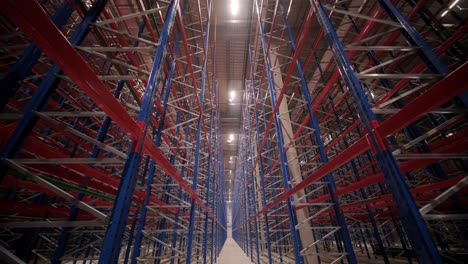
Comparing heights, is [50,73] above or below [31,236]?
above

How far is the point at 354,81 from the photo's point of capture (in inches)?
104

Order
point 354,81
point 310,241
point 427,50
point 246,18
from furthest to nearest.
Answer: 1. point 246,18
2. point 310,241
3. point 427,50
4. point 354,81

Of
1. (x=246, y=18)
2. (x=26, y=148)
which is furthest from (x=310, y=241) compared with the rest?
(x=246, y=18)

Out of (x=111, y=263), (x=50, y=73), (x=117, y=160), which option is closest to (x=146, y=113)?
(x=117, y=160)

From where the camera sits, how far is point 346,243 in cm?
410

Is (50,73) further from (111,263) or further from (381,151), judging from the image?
(381,151)

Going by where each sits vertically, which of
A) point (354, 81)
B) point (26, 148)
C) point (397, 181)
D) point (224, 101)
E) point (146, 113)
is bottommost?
point (397, 181)

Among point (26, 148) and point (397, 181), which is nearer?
point (397, 181)

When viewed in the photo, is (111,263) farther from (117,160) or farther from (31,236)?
(31,236)

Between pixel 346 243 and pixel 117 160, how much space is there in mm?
Answer: 4704

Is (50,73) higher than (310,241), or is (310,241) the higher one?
(50,73)

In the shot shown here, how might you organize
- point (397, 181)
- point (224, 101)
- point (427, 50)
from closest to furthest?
point (397, 181) < point (427, 50) < point (224, 101)

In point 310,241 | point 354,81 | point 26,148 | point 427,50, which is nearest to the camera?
point 26,148

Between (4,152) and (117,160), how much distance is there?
1.05 metres
